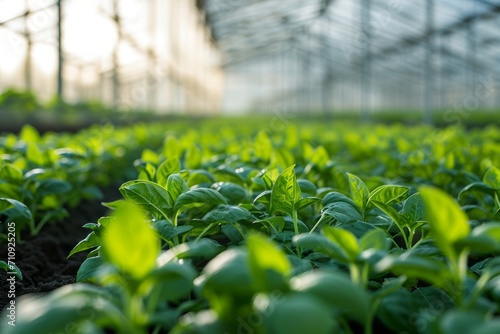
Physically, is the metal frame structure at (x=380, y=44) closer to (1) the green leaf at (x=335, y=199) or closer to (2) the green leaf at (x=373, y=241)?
(1) the green leaf at (x=335, y=199)

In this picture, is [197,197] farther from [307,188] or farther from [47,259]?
[47,259]

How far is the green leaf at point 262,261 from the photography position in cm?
83

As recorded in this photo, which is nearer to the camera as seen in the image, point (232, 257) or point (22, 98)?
point (232, 257)

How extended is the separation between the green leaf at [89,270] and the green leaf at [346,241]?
0.58m

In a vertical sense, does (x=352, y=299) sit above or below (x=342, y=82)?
below

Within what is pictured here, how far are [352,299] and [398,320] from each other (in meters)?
0.27

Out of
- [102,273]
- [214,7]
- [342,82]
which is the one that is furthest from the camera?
[342,82]

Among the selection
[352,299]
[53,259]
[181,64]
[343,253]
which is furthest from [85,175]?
[181,64]

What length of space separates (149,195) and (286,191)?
0.37 metres

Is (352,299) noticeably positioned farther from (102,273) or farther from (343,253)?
(102,273)

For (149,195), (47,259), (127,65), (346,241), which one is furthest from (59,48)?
A: (127,65)

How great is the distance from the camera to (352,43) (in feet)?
76.3

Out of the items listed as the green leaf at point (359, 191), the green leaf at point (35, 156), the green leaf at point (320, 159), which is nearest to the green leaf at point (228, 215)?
the green leaf at point (359, 191)

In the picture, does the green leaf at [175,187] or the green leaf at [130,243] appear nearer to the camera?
the green leaf at [130,243]
